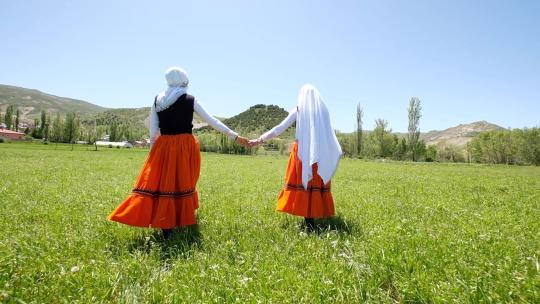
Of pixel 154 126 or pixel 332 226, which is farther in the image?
pixel 332 226

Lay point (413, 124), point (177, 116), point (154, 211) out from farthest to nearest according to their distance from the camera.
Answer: point (413, 124) < point (177, 116) < point (154, 211)

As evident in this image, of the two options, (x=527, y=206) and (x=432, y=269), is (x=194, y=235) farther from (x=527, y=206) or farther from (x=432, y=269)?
(x=527, y=206)

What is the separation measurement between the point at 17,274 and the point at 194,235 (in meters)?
2.73

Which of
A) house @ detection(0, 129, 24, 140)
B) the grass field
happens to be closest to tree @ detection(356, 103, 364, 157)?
the grass field

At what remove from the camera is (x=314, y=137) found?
6684 mm

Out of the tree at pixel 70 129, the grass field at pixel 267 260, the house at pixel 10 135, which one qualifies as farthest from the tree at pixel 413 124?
the house at pixel 10 135

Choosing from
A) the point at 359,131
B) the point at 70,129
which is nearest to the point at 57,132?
the point at 70,129

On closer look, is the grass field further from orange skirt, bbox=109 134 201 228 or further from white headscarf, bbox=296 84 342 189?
white headscarf, bbox=296 84 342 189

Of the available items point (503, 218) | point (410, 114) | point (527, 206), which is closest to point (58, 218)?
point (503, 218)

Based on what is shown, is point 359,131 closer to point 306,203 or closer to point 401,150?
point 401,150

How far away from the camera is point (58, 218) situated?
696 centimetres

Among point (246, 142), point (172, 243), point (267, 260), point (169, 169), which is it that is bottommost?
point (172, 243)

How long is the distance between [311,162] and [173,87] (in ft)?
10.4

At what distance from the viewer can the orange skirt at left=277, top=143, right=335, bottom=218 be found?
21.4 ft
